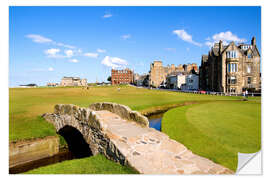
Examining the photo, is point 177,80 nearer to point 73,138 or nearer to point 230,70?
point 230,70

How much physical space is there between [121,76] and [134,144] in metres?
70.5

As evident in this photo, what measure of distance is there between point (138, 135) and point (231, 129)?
527cm

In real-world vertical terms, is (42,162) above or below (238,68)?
below

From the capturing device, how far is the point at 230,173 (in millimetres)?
3920

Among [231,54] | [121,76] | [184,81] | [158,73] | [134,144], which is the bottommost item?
[134,144]

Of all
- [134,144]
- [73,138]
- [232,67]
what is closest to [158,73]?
[232,67]

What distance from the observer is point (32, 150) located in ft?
24.4

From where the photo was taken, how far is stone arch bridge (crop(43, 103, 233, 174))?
12.2ft

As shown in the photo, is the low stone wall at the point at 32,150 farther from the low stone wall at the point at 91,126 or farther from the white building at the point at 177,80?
the white building at the point at 177,80

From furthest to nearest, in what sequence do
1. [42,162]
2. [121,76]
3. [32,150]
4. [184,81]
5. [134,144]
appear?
[121,76] < [184,81] < [32,150] < [42,162] < [134,144]
